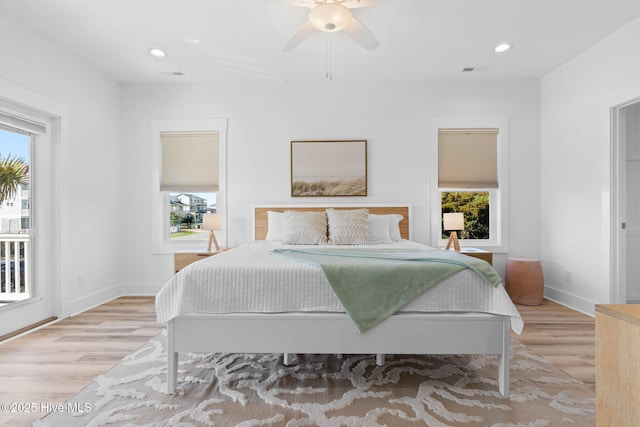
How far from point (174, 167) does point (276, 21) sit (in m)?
2.35

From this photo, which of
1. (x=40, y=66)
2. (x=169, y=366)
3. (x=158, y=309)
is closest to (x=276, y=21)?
(x=40, y=66)

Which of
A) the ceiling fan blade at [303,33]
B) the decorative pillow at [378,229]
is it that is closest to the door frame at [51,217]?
the ceiling fan blade at [303,33]

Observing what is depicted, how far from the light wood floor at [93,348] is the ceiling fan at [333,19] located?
269 centimetres

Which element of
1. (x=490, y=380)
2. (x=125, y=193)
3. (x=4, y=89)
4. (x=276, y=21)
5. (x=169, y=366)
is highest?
(x=276, y=21)

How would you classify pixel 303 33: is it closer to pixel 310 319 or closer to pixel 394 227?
pixel 310 319

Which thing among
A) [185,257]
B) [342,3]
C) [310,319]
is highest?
[342,3]

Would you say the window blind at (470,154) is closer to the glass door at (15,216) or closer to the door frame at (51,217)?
the door frame at (51,217)

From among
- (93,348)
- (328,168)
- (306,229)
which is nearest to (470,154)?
(328,168)

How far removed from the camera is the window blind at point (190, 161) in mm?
4570

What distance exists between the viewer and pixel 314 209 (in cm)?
443

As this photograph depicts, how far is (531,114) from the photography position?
14.6 feet

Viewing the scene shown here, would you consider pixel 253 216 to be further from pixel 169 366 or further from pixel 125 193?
pixel 169 366

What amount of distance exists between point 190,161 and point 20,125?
174 cm

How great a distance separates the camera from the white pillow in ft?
12.7
